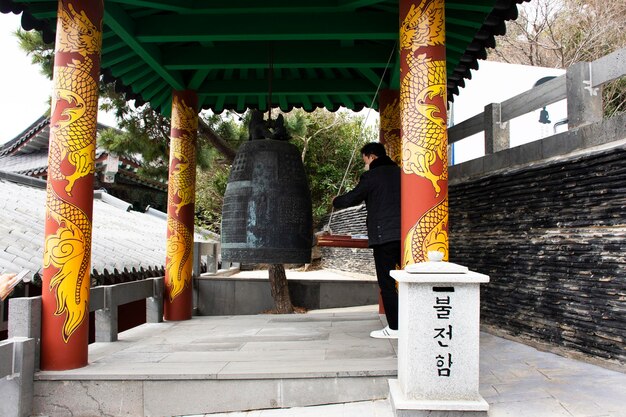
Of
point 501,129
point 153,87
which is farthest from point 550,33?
point 153,87

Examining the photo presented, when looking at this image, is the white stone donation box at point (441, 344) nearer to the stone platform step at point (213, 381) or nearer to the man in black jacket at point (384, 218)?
the stone platform step at point (213, 381)

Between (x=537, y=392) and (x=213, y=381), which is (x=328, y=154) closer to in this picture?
(x=213, y=381)

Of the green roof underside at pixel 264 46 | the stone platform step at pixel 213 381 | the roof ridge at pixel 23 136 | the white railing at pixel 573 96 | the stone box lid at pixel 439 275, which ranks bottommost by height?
the stone platform step at pixel 213 381

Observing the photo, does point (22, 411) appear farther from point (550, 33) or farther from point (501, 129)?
point (550, 33)

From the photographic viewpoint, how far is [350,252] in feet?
52.7

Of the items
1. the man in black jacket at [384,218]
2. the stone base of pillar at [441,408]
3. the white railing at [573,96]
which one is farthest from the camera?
the man in black jacket at [384,218]

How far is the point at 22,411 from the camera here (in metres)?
3.74

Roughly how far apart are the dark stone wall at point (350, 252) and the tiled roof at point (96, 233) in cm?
463

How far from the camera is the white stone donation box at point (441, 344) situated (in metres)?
3.07

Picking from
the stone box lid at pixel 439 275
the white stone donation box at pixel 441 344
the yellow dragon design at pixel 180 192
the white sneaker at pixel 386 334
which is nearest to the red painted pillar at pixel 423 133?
the stone box lid at pixel 439 275

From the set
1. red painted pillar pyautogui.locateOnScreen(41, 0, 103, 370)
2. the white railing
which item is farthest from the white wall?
red painted pillar pyautogui.locateOnScreen(41, 0, 103, 370)

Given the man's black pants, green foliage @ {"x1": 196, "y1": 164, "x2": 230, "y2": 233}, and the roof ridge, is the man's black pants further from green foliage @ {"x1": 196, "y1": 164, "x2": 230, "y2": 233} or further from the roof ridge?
the roof ridge

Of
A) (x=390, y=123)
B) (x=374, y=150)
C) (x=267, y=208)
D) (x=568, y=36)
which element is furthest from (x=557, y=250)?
(x=568, y=36)

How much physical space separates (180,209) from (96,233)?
3486mm
